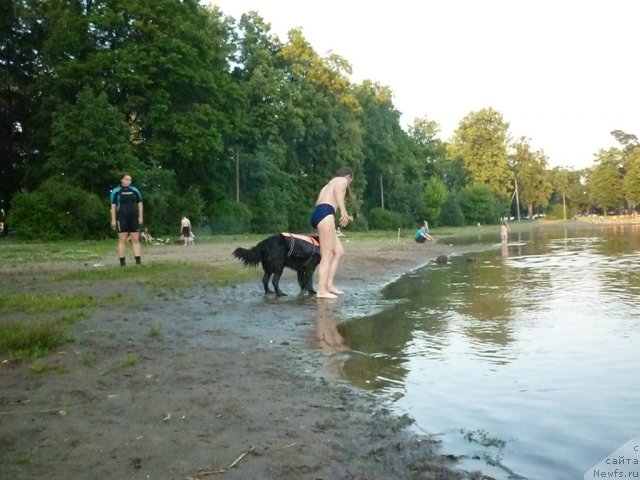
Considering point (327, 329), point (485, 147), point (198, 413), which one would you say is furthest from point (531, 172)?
point (198, 413)

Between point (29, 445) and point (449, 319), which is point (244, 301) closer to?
point (449, 319)

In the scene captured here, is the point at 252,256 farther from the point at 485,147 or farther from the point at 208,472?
the point at 485,147

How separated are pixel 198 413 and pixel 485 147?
10294 cm

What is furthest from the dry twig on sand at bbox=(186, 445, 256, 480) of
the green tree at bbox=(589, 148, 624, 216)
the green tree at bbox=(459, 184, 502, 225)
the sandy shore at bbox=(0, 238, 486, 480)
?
the green tree at bbox=(589, 148, 624, 216)

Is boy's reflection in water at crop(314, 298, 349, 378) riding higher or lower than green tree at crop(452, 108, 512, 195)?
lower

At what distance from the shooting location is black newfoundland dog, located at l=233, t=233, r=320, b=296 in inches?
431

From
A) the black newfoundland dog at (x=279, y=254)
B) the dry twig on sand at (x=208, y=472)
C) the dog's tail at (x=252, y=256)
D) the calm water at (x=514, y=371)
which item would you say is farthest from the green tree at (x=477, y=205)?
the dry twig on sand at (x=208, y=472)

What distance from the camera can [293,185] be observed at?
54.8 metres

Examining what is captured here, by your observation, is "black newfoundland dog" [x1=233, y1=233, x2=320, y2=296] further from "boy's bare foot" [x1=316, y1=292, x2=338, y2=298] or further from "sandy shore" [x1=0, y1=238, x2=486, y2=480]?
"sandy shore" [x1=0, y1=238, x2=486, y2=480]

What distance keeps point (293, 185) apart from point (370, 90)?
59.1 feet

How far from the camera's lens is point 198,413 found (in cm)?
431

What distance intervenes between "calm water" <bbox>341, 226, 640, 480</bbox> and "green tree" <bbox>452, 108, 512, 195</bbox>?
93336mm

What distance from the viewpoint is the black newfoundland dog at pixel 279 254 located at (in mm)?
10938

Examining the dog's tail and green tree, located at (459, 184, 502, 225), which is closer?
the dog's tail
